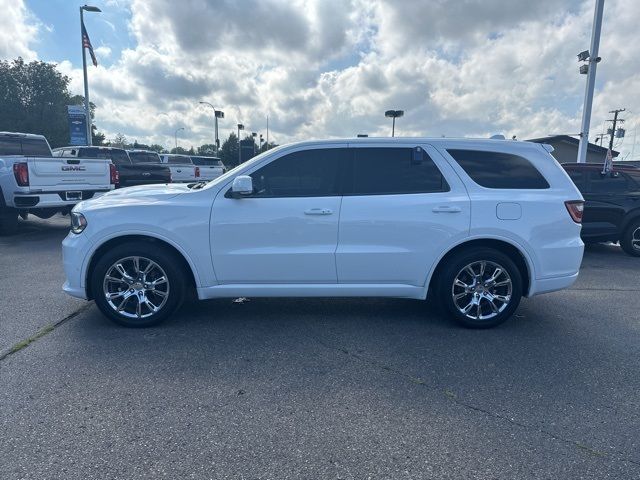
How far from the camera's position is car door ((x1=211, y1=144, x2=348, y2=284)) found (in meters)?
4.04

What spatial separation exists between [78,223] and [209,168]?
16.6 metres

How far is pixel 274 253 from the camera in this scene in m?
4.06

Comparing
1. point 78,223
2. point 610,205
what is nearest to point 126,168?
point 78,223

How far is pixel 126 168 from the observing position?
14.3 meters

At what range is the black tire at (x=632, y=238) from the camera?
813cm

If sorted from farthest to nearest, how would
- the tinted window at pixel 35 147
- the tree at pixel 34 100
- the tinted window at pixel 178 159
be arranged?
the tree at pixel 34 100 → the tinted window at pixel 178 159 → the tinted window at pixel 35 147

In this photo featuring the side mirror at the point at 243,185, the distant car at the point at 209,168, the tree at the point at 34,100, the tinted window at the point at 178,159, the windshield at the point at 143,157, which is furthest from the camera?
the tree at the point at 34,100

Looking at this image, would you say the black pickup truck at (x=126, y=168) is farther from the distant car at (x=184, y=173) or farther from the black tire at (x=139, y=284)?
the black tire at (x=139, y=284)

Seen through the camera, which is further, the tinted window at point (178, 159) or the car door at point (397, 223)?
the tinted window at point (178, 159)

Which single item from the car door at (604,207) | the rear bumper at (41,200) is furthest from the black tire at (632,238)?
the rear bumper at (41,200)

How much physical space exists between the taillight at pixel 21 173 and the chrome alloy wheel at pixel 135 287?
5.75 meters

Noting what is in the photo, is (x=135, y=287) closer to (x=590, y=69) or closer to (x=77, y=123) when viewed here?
(x=590, y=69)

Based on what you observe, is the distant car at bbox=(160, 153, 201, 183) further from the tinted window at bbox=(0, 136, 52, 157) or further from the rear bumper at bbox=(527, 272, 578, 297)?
the rear bumper at bbox=(527, 272, 578, 297)

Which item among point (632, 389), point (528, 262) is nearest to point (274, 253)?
point (528, 262)
